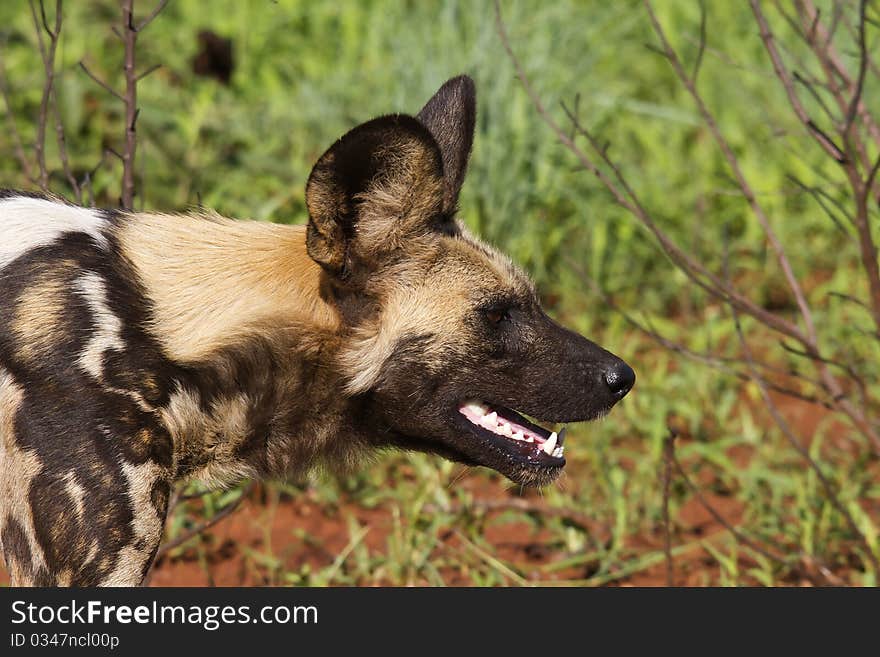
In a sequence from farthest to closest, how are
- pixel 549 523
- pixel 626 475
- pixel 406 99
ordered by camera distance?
pixel 406 99 < pixel 626 475 < pixel 549 523

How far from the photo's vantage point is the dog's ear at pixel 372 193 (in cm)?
210

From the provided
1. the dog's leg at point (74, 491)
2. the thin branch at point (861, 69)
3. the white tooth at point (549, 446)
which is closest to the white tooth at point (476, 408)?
the white tooth at point (549, 446)

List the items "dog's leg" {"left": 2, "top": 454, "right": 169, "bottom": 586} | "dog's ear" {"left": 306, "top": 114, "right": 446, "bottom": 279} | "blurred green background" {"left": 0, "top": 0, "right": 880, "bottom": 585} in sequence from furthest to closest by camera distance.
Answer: "blurred green background" {"left": 0, "top": 0, "right": 880, "bottom": 585}
"dog's ear" {"left": 306, "top": 114, "right": 446, "bottom": 279}
"dog's leg" {"left": 2, "top": 454, "right": 169, "bottom": 586}

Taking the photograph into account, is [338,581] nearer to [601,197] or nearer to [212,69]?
[601,197]

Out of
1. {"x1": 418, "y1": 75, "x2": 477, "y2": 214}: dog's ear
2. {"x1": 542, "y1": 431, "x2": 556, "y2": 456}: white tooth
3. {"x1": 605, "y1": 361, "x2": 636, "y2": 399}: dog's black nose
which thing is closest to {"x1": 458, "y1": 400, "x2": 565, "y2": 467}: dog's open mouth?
{"x1": 542, "y1": 431, "x2": 556, "y2": 456}: white tooth

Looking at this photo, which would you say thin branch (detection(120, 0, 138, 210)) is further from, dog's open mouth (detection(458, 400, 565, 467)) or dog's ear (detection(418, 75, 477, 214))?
dog's open mouth (detection(458, 400, 565, 467))

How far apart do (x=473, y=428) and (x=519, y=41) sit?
8.63ft

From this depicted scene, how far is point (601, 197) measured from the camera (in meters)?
4.71

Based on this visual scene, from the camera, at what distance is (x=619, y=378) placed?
2.38 m

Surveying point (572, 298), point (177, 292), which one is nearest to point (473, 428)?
point (177, 292)

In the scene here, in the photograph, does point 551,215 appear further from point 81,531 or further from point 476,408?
point 81,531

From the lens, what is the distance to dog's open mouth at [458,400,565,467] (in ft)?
7.77

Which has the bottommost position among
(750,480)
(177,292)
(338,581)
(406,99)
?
(338,581)

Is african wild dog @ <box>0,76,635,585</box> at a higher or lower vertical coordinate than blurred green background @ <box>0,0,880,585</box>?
higher
